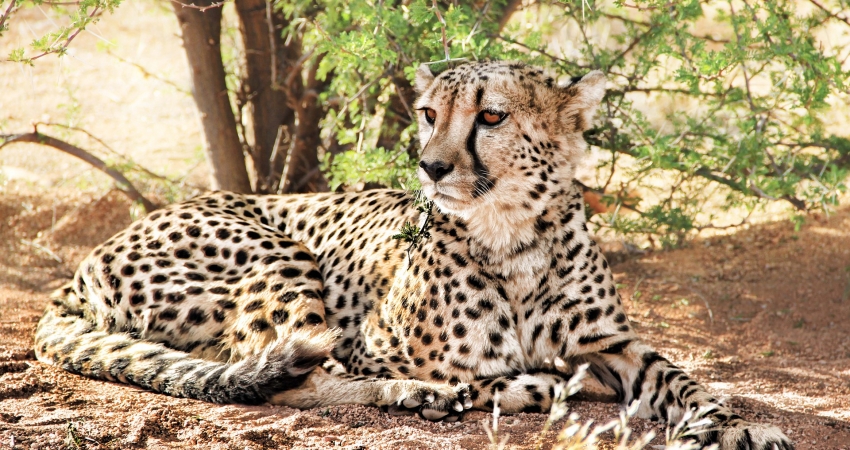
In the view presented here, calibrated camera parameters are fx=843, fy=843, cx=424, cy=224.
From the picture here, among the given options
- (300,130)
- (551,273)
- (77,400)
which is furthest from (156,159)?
(551,273)

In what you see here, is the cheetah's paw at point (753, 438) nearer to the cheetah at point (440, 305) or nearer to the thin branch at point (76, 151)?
the cheetah at point (440, 305)

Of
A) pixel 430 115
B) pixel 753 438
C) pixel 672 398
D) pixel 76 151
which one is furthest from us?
pixel 76 151

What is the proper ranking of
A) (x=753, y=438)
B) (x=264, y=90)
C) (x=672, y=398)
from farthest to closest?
1. (x=264, y=90)
2. (x=672, y=398)
3. (x=753, y=438)

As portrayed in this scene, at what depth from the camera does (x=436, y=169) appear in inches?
115

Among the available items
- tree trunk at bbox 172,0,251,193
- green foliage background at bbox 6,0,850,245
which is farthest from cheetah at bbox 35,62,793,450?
tree trunk at bbox 172,0,251,193

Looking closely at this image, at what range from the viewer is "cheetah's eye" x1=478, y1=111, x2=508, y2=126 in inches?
121

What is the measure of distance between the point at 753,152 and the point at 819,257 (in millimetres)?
1583

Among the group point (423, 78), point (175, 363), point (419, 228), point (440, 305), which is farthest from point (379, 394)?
point (423, 78)

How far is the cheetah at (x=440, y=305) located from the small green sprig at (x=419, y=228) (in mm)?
19

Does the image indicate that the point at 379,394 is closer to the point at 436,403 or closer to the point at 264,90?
the point at 436,403

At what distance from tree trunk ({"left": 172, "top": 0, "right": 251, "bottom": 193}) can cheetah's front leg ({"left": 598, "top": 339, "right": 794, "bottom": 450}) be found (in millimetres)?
2911

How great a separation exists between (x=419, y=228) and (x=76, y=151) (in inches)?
105

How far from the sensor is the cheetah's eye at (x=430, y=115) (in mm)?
3260

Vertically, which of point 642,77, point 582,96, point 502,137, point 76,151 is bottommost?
point 76,151
